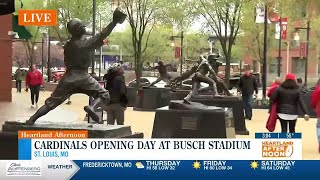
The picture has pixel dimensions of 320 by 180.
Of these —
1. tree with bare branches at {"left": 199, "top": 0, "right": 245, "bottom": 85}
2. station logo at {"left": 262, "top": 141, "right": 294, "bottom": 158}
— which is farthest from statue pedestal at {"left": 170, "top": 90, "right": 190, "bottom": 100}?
station logo at {"left": 262, "top": 141, "right": 294, "bottom": 158}

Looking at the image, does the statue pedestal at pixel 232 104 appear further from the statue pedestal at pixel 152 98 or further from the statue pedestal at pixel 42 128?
the statue pedestal at pixel 152 98

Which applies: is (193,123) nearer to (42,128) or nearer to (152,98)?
(42,128)

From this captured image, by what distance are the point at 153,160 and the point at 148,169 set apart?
0.09 m

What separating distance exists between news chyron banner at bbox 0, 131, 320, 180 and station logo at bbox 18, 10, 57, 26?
16253mm

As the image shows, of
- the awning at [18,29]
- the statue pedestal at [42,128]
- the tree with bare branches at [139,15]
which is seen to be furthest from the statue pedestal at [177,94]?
the statue pedestal at [42,128]

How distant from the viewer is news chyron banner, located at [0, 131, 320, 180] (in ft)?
15.8

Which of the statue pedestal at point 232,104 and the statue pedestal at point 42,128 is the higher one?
the statue pedestal at point 42,128

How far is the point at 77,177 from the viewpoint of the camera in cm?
475

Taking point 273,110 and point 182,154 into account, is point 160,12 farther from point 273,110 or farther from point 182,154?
point 182,154

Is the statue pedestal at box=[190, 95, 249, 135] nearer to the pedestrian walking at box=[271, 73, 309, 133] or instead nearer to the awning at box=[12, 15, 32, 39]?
the pedestrian walking at box=[271, 73, 309, 133]

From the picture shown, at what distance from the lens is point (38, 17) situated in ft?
74.5

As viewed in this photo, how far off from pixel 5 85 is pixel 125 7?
8541 mm

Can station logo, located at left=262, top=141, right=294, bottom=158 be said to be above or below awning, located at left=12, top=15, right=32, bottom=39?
below

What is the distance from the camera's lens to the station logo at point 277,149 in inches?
199
